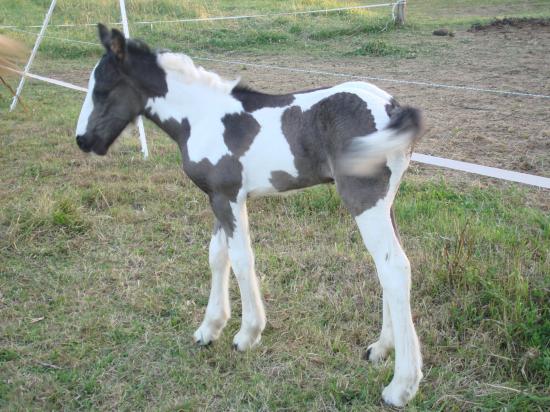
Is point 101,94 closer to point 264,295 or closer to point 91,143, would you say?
point 91,143

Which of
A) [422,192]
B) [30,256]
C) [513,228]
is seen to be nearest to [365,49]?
[422,192]

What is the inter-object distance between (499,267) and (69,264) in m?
2.83

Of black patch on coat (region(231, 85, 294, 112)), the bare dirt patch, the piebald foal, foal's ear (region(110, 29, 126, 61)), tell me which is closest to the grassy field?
the piebald foal

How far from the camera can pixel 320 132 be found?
8.13 feet

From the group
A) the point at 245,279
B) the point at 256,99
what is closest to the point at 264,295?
the point at 245,279

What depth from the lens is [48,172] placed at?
5566 millimetres

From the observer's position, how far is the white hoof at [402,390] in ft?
8.17

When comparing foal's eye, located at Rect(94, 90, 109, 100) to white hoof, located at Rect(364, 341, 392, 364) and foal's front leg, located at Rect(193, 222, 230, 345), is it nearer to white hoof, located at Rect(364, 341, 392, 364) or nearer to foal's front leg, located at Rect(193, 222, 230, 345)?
foal's front leg, located at Rect(193, 222, 230, 345)

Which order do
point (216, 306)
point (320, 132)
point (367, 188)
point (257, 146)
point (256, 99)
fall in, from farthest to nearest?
point (216, 306) < point (256, 99) < point (257, 146) < point (320, 132) < point (367, 188)

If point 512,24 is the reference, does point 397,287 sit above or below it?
above

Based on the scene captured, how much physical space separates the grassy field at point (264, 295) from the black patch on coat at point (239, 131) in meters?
1.10

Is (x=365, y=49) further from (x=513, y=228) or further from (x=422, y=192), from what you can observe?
(x=513, y=228)

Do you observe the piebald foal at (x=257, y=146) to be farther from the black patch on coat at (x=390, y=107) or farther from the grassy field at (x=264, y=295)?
the grassy field at (x=264, y=295)

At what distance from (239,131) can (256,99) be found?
0.67ft
